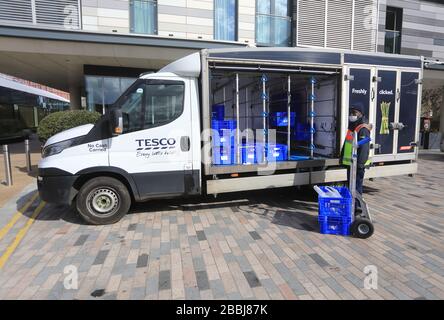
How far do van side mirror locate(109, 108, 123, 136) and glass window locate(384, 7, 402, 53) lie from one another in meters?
15.2

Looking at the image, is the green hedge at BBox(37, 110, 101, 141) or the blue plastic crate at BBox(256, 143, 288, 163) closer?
the blue plastic crate at BBox(256, 143, 288, 163)

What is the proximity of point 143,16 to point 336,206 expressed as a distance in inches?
402

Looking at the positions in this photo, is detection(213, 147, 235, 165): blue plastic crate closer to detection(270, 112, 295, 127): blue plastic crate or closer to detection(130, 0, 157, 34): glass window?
detection(270, 112, 295, 127): blue plastic crate

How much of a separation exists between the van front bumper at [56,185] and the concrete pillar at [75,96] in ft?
50.5

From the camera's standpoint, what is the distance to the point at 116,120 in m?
4.70

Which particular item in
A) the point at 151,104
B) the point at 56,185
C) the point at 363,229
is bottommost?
the point at 363,229

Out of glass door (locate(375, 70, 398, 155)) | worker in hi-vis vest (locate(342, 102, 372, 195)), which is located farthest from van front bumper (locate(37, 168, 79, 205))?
glass door (locate(375, 70, 398, 155))

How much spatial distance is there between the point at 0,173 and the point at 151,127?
24.1 feet

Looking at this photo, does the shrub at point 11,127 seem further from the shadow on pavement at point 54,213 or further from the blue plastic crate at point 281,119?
the blue plastic crate at point 281,119

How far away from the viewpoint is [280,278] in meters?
3.37

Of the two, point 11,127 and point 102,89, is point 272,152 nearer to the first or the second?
point 102,89

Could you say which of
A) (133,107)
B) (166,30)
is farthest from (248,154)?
(166,30)

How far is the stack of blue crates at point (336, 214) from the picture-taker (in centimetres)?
446

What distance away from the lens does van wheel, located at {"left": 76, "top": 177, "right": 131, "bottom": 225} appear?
16.2ft
